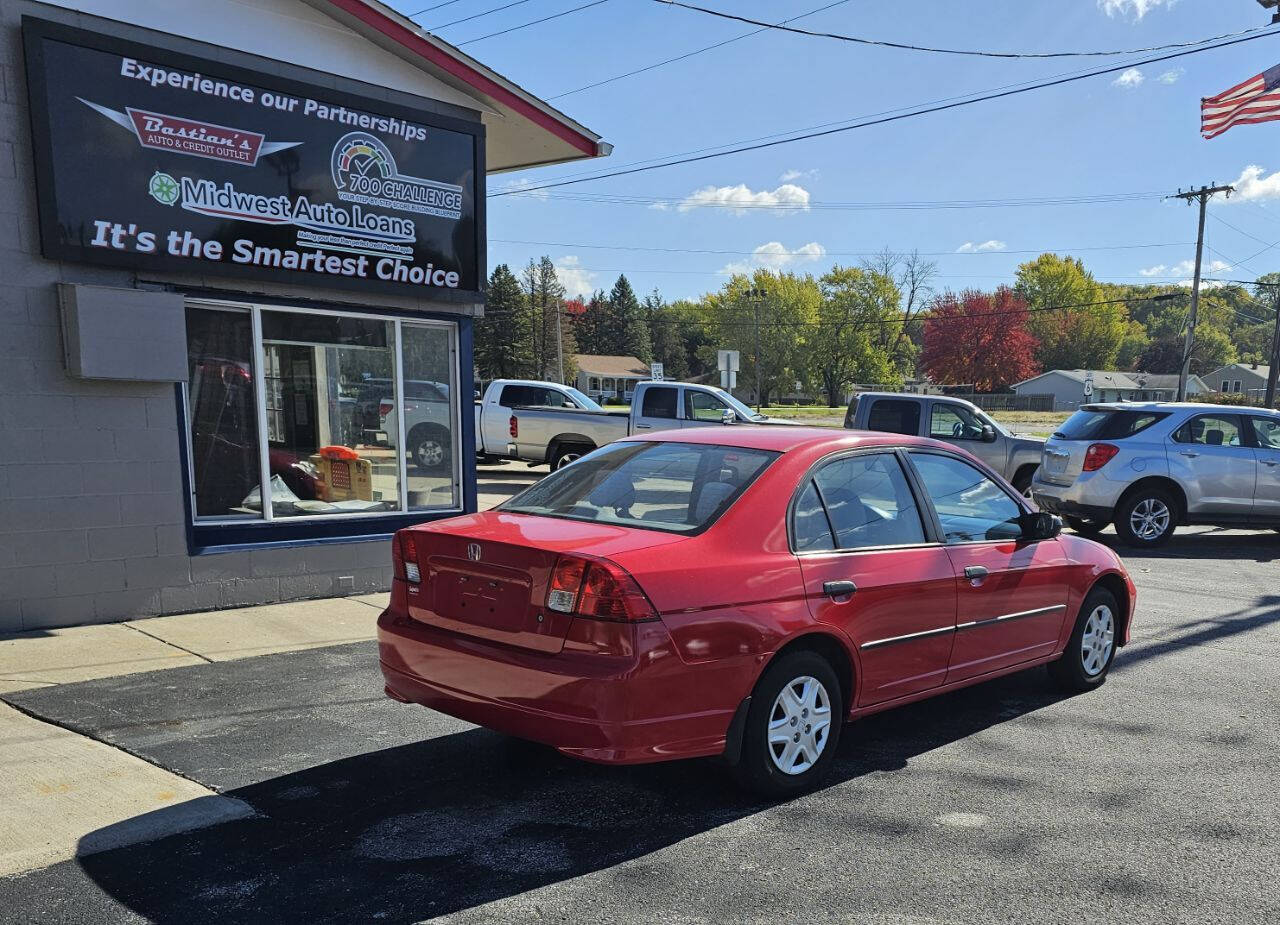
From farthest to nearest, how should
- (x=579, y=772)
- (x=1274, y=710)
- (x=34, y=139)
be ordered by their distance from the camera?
(x=34, y=139), (x=1274, y=710), (x=579, y=772)

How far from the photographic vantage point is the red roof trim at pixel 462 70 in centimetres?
778

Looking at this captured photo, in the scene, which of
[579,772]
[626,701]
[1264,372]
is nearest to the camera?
[626,701]

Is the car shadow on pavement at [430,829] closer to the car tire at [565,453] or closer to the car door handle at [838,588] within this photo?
the car door handle at [838,588]

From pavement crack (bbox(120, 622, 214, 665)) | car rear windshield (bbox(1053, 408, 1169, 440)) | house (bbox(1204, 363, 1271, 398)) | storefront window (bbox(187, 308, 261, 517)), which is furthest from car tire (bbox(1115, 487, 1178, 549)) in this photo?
house (bbox(1204, 363, 1271, 398))

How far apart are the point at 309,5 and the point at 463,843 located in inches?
269

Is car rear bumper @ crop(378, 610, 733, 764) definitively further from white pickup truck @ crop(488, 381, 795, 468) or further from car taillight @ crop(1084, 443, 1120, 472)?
white pickup truck @ crop(488, 381, 795, 468)

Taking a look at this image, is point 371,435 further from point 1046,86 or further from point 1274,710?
point 1046,86

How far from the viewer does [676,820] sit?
156 inches

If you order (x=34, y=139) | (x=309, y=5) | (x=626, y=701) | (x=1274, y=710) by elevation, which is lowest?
(x=1274, y=710)

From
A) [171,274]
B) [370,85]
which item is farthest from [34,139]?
[370,85]

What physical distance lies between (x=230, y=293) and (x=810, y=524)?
5319mm

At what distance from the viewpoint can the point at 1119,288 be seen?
10788 centimetres

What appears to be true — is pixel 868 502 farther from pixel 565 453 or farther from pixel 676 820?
pixel 565 453

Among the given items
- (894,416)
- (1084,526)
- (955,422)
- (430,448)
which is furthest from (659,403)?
(430,448)
